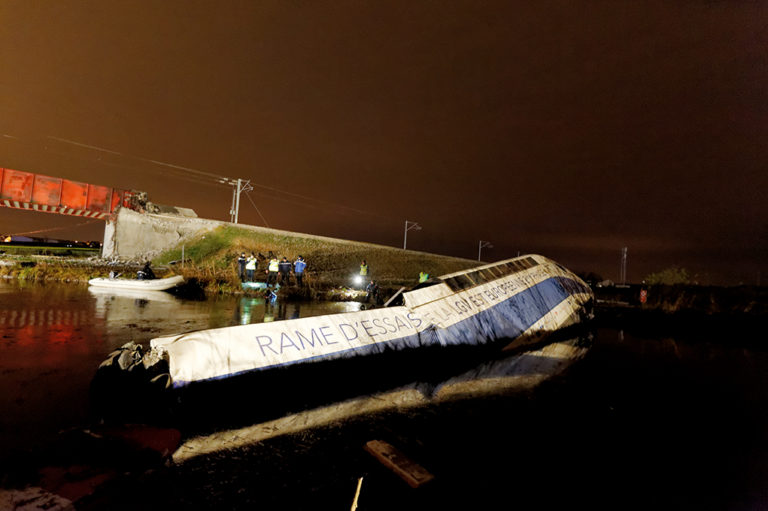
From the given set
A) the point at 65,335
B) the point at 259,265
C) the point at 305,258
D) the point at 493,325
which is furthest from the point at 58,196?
the point at 493,325

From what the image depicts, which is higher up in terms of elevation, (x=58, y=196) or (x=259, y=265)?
(x=58, y=196)

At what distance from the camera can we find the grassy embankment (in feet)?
54.6

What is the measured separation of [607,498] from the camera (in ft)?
8.79

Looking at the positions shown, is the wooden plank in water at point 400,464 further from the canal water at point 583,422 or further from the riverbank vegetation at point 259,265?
the riverbank vegetation at point 259,265

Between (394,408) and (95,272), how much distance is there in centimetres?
2047

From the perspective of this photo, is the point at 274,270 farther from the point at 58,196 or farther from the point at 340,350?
the point at 58,196

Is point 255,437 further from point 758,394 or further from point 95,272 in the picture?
point 95,272

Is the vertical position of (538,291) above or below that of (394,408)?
above

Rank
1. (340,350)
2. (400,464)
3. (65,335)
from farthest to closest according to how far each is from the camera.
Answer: (65,335) < (340,350) < (400,464)

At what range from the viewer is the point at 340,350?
4.80 meters

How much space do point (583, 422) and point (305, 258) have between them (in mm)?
29493

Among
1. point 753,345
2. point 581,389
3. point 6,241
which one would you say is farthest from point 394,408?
point 6,241

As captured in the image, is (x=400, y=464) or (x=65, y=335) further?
(x=65, y=335)

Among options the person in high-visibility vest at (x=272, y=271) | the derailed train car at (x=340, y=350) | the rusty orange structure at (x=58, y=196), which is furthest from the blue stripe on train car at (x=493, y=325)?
the rusty orange structure at (x=58, y=196)
